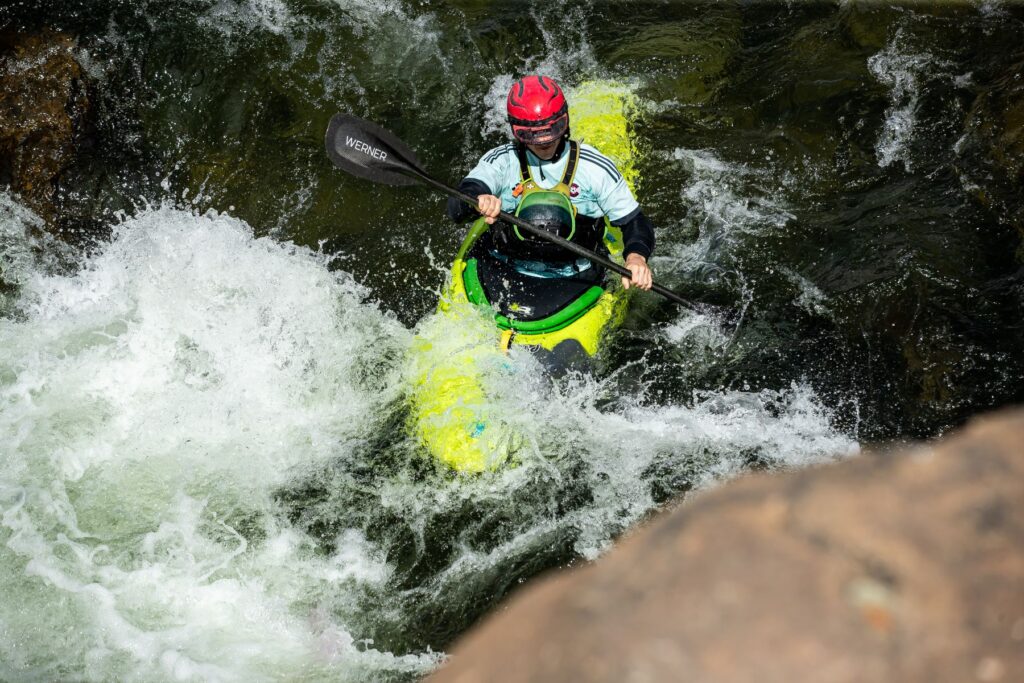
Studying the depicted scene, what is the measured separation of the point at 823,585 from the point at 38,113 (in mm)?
5996

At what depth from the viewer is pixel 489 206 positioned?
405 cm

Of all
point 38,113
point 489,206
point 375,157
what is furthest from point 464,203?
point 38,113

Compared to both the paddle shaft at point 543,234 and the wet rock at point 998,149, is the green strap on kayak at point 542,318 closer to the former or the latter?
the paddle shaft at point 543,234

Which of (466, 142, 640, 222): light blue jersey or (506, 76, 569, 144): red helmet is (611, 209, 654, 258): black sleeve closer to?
(466, 142, 640, 222): light blue jersey

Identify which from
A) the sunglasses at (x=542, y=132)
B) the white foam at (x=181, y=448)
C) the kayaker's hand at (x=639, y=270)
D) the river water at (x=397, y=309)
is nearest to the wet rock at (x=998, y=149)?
the river water at (x=397, y=309)

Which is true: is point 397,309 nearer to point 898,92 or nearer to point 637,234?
point 637,234

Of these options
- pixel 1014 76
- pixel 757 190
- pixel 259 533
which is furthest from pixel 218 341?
pixel 1014 76

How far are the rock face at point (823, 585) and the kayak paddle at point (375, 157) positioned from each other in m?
3.13

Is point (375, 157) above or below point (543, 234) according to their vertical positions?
above

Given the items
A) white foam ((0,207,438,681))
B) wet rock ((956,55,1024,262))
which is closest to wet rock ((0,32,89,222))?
white foam ((0,207,438,681))

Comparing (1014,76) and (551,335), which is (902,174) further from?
(551,335)

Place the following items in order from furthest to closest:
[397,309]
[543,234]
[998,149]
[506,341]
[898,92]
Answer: [898,92] < [397,309] < [998,149] < [506,341] < [543,234]

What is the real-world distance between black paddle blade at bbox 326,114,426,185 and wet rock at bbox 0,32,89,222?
2.35 metres

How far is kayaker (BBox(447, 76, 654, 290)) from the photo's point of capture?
160 inches
